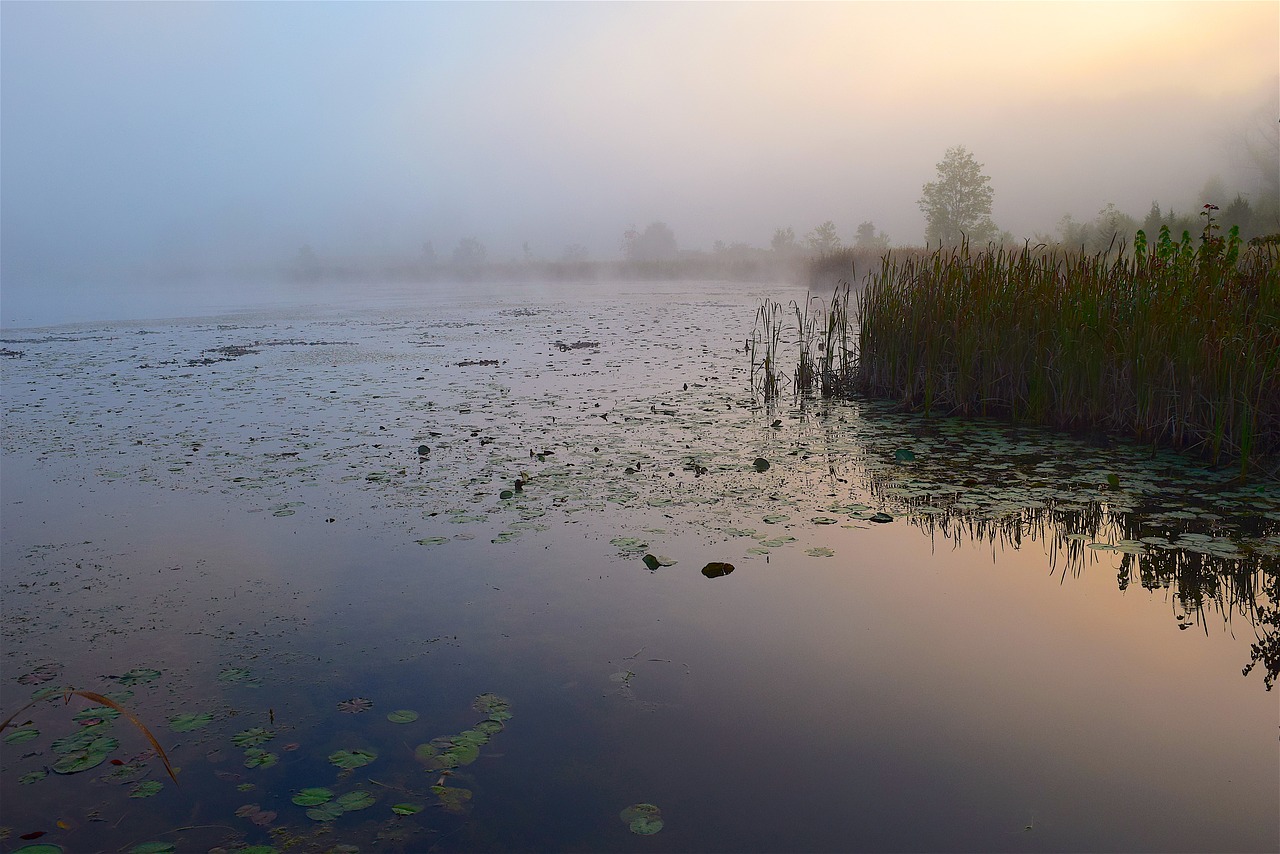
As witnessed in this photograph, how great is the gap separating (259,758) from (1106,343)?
6791 mm

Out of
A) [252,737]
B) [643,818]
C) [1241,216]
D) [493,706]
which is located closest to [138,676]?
[252,737]

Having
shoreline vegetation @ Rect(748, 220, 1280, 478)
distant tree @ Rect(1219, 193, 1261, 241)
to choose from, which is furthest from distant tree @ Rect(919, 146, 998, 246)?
shoreline vegetation @ Rect(748, 220, 1280, 478)

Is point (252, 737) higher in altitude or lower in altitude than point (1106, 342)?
lower

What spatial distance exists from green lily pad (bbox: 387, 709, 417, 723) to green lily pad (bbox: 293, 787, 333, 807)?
1.32 feet

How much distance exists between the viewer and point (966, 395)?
26.4 ft

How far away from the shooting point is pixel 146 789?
2549mm

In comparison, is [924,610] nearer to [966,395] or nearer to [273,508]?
[273,508]

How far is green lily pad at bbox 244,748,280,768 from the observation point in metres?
2.67

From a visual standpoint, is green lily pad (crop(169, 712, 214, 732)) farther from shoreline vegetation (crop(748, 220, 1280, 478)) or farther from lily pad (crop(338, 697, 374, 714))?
shoreline vegetation (crop(748, 220, 1280, 478))

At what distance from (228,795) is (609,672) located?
1366 mm

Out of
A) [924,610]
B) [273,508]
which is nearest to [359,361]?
[273,508]

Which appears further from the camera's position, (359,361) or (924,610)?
(359,361)

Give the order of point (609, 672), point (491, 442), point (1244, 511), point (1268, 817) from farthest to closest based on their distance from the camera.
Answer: point (491, 442) < point (1244, 511) < point (609, 672) < point (1268, 817)

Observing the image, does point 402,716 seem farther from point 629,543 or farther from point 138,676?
point 629,543
